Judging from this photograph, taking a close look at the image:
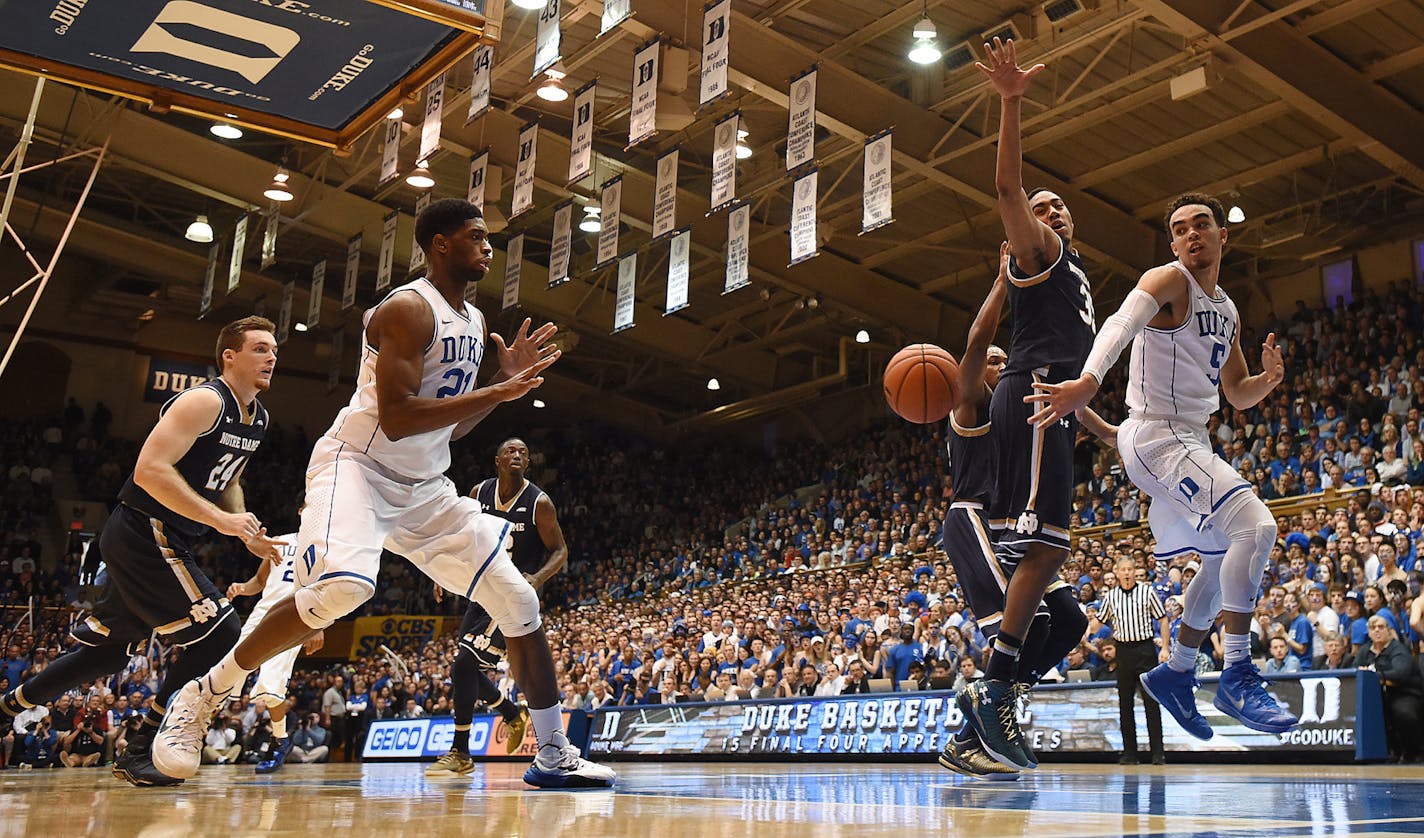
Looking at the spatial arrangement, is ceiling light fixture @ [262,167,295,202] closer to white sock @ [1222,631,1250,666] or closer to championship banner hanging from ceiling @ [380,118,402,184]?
championship banner hanging from ceiling @ [380,118,402,184]

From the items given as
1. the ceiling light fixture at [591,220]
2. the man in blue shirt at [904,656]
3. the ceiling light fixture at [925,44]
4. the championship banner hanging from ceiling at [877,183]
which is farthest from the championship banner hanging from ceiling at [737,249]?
the ceiling light fixture at [591,220]

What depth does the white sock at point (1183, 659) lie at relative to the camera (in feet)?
16.0

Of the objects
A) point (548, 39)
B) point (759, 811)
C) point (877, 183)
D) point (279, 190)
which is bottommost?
point (759, 811)

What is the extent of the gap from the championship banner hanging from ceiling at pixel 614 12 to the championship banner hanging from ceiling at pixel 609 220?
13.6 ft

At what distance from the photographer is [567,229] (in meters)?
16.5

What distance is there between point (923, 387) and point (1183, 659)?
→ 159cm

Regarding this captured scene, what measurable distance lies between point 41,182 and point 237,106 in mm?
19862

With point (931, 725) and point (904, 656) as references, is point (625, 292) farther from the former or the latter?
point (931, 725)

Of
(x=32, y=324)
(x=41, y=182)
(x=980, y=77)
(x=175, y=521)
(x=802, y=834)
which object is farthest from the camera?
(x=32, y=324)

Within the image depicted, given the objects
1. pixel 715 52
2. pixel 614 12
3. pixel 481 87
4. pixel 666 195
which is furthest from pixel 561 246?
pixel 614 12

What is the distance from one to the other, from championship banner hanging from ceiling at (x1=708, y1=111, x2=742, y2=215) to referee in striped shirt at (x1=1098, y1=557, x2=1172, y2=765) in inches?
235

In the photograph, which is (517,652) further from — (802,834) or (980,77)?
(980,77)

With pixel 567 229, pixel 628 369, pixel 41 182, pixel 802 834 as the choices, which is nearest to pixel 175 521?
pixel 802 834

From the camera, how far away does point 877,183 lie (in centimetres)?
1299
